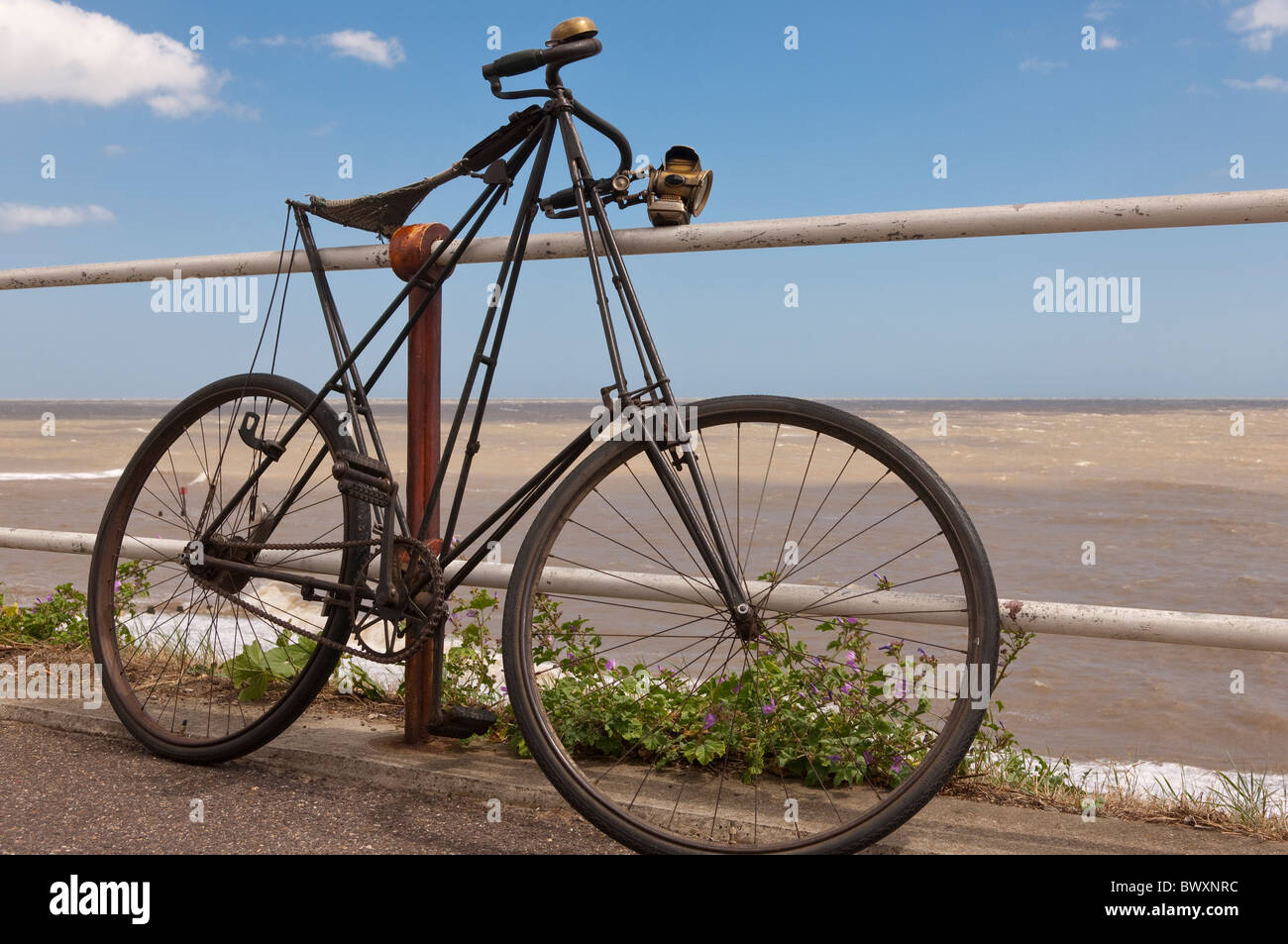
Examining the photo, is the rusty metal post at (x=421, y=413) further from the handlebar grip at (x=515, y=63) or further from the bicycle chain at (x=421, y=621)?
the handlebar grip at (x=515, y=63)

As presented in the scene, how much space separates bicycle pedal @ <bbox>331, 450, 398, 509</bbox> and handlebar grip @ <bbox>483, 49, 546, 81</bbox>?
95 cm

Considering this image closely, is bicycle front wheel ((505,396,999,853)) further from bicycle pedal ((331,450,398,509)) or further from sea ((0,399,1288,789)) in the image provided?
sea ((0,399,1288,789))

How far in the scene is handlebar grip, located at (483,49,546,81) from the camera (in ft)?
7.44

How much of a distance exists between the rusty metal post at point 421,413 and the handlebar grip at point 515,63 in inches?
17.4

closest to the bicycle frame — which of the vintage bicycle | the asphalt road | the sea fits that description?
the vintage bicycle

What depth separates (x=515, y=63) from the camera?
2299 millimetres

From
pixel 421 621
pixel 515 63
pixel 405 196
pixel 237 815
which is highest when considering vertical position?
pixel 515 63

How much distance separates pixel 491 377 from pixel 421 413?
0.37 meters

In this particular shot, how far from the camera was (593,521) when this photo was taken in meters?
8.74

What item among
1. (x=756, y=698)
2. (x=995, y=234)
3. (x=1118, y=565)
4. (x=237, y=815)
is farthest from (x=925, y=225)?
(x=1118, y=565)

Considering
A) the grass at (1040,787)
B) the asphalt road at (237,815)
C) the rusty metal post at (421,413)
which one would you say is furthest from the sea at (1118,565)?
the asphalt road at (237,815)

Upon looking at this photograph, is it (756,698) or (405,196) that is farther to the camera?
(405,196)

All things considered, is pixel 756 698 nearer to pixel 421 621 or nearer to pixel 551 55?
pixel 421 621
